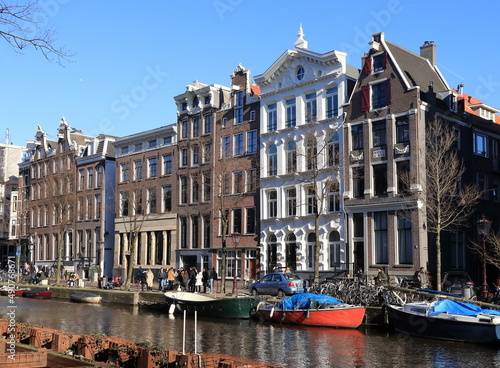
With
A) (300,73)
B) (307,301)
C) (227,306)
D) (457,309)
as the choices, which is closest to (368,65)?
(300,73)

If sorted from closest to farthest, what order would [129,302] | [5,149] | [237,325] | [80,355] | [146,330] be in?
[80,355], [146,330], [237,325], [129,302], [5,149]

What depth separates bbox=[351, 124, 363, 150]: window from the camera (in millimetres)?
46812

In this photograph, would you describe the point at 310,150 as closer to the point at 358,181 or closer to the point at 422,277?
the point at 358,181

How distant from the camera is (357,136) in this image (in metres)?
47.1

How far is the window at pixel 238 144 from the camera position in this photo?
5622cm

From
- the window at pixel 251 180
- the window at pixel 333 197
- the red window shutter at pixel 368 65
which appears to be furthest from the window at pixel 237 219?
the red window shutter at pixel 368 65

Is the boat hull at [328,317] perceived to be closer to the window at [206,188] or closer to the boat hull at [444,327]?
the boat hull at [444,327]

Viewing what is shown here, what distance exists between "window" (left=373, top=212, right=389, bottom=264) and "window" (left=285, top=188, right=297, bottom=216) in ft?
25.7

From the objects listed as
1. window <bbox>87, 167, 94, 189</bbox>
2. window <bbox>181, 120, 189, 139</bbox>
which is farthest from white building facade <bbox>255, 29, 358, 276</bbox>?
window <bbox>87, 167, 94, 189</bbox>

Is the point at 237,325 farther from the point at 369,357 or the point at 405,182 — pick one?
the point at 405,182

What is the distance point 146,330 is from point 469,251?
24623 mm

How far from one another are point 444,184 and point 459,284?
680cm

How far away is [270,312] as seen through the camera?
3394cm

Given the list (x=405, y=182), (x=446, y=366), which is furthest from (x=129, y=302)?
(x=446, y=366)
